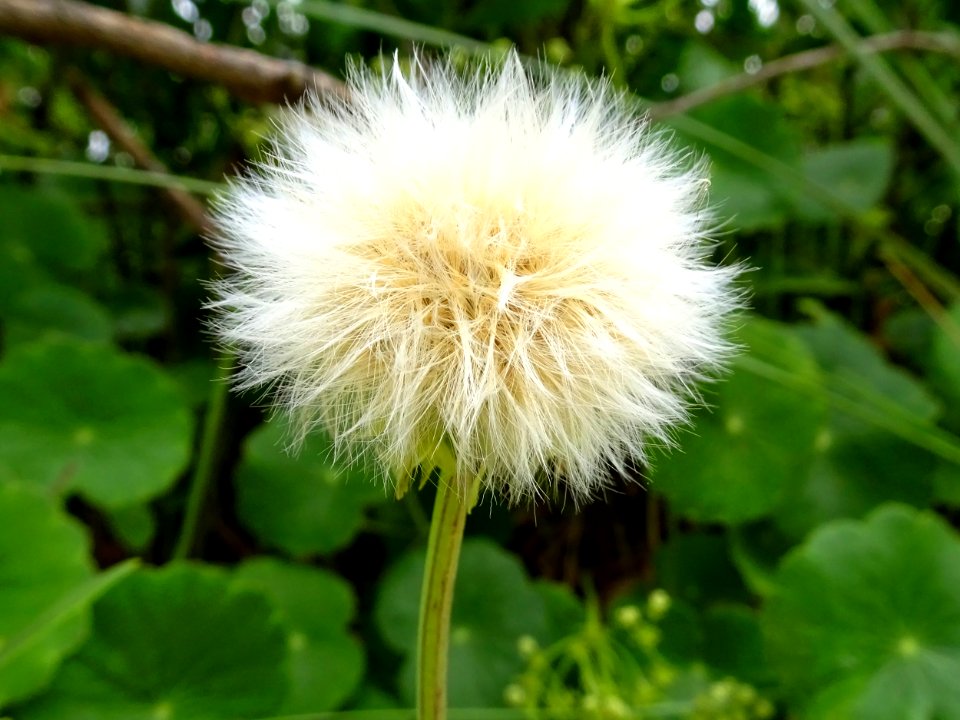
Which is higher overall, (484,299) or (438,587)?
(484,299)

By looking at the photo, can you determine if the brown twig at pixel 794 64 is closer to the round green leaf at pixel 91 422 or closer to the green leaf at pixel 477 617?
the green leaf at pixel 477 617

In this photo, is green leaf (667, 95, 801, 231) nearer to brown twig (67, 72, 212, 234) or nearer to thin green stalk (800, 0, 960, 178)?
thin green stalk (800, 0, 960, 178)

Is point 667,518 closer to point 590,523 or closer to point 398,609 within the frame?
point 590,523

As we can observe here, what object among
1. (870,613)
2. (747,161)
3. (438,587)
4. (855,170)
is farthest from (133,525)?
(855,170)

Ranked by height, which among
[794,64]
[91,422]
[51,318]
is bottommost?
[91,422]

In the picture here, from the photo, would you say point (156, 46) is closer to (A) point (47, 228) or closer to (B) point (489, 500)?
(A) point (47, 228)

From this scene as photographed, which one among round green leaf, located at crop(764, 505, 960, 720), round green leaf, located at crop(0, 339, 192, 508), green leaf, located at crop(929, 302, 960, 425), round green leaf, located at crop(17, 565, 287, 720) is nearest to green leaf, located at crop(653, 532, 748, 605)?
round green leaf, located at crop(764, 505, 960, 720)

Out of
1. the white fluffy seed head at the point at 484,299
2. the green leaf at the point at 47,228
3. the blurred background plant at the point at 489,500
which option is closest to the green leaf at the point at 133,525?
the blurred background plant at the point at 489,500
